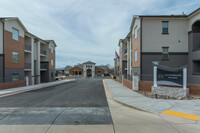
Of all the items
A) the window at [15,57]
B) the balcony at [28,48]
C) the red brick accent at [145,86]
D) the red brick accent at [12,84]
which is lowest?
the red brick accent at [12,84]

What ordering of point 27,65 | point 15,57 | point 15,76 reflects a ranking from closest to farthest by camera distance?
point 15,76, point 15,57, point 27,65

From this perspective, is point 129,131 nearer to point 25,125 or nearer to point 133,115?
point 133,115

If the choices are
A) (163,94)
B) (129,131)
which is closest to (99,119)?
(129,131)

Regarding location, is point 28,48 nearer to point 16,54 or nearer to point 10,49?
point 16,54

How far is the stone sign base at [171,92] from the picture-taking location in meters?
8.91

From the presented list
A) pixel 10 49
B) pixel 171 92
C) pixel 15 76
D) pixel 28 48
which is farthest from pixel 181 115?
pixel 28 48

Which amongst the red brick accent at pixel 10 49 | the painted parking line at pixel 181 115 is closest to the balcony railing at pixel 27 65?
the red brick accent at pixel 10 49

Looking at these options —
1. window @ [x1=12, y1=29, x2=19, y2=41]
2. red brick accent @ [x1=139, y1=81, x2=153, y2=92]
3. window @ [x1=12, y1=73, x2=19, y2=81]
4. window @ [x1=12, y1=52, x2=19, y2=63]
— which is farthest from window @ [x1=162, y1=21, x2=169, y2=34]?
window @ [x1=12, y1=73, x2=19, y2=81]

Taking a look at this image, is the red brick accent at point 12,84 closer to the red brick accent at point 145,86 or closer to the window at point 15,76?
the window at point 15,76

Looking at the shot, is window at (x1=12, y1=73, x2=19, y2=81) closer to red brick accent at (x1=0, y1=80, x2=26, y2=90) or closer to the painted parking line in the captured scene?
red brick accent at (x1=0, y1=80, x2=26, y2=90)

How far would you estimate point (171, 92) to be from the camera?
9.30m

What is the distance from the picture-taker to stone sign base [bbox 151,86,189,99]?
8.91 metres

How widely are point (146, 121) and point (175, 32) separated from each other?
1495 centimetres

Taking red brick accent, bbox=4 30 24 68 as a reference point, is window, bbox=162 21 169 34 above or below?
above
